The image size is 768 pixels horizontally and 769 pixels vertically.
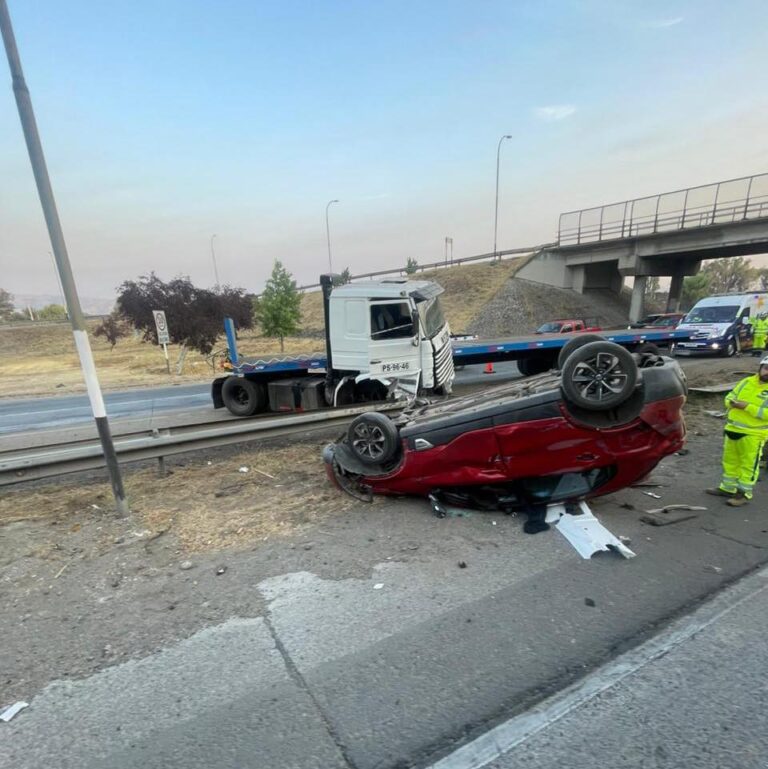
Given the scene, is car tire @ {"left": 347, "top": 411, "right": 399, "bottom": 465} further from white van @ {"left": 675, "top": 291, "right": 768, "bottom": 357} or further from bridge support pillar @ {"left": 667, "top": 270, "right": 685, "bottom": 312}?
bridge support pillar @ {"left": 667, "top": 270, "right": 685, "bottom": 312}

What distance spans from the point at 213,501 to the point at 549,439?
3432 millimetres

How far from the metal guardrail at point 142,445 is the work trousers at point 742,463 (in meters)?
4.30

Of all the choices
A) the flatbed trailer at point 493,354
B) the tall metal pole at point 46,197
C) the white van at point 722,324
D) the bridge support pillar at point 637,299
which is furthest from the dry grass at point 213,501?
the bridge support pillar at point 637,299

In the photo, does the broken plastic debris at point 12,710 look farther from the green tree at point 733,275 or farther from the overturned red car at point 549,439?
the green tree at point 733,275

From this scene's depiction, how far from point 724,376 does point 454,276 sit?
3334 cm

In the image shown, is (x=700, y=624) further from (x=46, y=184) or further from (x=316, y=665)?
(x=46, y=184)

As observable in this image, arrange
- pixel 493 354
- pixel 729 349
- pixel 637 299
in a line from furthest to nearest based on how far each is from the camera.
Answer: pixel 637 299 → pixel 729 349 → pixel 493 354

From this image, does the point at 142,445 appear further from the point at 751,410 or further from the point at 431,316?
the point at 751,410

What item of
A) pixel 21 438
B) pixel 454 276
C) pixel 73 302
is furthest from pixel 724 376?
pixel 454 276

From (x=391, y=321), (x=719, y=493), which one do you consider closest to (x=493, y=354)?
(x=391, y=321)

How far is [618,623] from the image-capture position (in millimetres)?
2725

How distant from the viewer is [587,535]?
363 cm

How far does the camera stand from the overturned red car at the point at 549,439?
3629 millimetres

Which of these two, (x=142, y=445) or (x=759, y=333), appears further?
(x=759, y=333)
